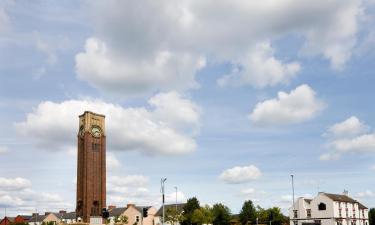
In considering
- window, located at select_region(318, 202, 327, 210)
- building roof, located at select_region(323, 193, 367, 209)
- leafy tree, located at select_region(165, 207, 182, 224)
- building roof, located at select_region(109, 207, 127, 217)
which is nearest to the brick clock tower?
building roof, located at select_region(109, 207, 127, 217)

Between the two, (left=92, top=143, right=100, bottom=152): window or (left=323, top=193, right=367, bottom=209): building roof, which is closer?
(left=323, top=193, right=367, bottom=209): building roof

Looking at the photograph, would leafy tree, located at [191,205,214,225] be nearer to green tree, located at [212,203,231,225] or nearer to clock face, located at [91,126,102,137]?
green tree, located at [212,203,231,225]

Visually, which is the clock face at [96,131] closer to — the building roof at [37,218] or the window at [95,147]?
the window at [95,147]

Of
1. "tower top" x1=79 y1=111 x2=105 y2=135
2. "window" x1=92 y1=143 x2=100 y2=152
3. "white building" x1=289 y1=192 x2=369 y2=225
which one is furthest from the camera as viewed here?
"window" x1=92 y1=143 x2=100 y2=152

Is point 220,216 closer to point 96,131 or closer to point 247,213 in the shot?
point 247,213

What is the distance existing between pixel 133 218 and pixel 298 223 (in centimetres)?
4406

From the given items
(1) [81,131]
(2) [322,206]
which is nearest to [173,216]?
(2) [322,206]

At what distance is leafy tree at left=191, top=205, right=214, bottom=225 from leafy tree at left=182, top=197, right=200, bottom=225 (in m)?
1.92

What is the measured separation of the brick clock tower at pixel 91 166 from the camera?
119125mm

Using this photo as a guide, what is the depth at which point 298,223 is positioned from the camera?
108 meters

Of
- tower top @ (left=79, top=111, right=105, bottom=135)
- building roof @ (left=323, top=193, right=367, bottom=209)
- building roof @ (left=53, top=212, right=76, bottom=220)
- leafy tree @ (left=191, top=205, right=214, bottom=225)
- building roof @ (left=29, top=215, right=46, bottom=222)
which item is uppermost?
tower top @ (left=79, top=111, right=105, bottom=135)

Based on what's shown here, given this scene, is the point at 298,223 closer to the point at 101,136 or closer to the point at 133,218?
the point at 133,218

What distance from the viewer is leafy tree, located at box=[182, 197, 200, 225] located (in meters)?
111

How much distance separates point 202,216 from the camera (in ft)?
355
